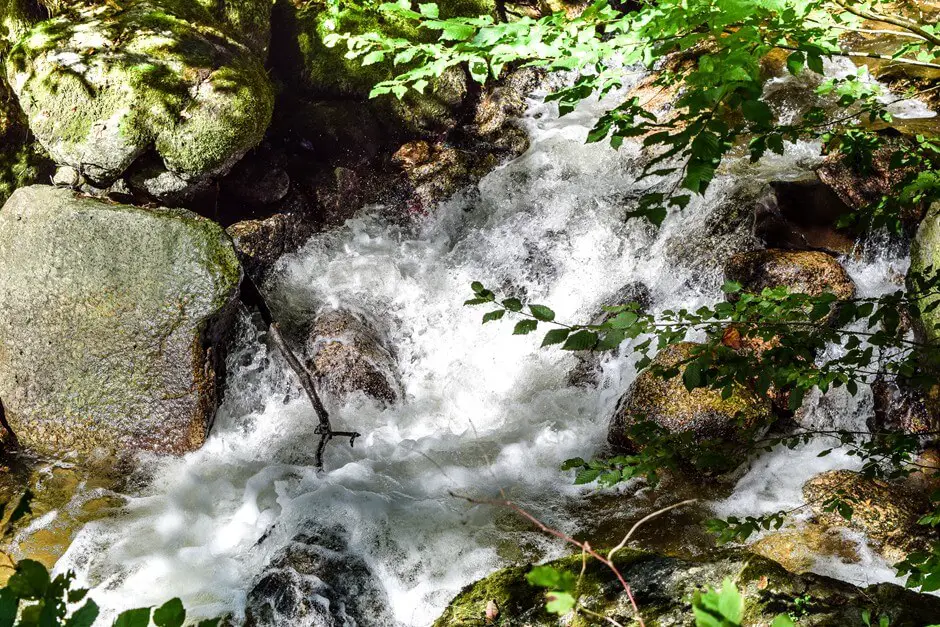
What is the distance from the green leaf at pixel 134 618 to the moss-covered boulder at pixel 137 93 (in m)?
5.60

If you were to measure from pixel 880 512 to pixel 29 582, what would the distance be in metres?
4.79

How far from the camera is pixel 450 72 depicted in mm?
8227

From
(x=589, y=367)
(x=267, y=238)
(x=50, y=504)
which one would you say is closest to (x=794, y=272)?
(x=589, y=367)

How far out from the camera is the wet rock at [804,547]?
152 inches

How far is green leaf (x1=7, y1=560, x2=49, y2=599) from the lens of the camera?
1029 mm

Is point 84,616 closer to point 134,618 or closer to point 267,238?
point 134,618

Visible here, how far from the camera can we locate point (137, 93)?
18.8 ft

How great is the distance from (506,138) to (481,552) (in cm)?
573

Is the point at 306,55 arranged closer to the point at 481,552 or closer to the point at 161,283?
the point at 161,283

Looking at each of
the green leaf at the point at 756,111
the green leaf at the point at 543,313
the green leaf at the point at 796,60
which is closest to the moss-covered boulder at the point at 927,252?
the green leaf at the point at 796,60

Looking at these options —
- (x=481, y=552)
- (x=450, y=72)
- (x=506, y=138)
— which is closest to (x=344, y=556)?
(x=481, y=552)

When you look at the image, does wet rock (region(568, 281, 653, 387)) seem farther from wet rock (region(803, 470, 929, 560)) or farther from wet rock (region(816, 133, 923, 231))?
wet rock (region(816, 133, 923, 231))

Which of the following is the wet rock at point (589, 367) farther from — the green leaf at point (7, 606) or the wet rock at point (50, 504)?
Answer: the green leaf at point (7, 606)

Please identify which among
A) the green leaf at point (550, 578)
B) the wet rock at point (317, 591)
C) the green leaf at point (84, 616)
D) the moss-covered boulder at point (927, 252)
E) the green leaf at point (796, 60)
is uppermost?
the green leaf at point (796, 60)
